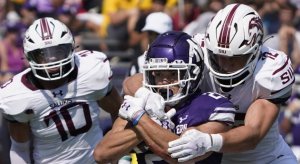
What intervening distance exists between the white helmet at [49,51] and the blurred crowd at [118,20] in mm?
3994

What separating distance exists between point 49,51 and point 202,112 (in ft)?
5.28

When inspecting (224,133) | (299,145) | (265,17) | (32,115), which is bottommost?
(299,145)

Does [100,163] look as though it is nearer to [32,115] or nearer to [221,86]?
[221,86]

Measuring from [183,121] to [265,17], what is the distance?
259 inches

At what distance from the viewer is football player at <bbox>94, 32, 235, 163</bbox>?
4.16m

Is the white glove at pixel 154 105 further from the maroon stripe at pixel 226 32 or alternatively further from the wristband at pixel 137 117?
the maroon stripe at pixel 226 32

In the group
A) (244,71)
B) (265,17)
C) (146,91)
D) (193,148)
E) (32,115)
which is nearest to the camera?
(193,148)

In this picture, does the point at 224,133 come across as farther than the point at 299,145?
No

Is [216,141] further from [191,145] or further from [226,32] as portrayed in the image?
[226,32]

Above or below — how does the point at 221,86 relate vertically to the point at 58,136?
above

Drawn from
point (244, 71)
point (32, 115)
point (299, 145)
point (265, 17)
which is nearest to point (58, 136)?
point (32, 115)

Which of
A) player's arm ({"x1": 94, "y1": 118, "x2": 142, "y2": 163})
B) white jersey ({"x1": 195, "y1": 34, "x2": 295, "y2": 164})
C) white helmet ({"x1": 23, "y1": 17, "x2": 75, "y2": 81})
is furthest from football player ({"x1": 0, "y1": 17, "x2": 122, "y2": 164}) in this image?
player's arm ({"x1": 94, "y1": 118, "x2": 142, "y2": 163})

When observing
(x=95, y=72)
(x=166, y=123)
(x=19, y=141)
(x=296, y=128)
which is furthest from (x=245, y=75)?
(x=296, y=128)

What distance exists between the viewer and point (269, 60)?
479cm
